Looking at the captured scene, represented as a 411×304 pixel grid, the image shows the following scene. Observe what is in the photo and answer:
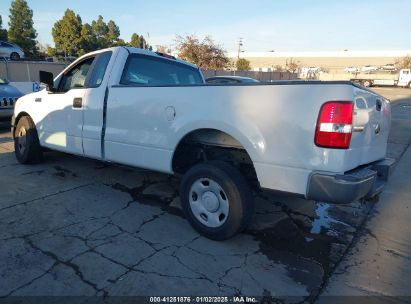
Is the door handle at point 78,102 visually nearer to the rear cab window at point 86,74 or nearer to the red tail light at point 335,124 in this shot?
the rear cab window at point 86,74

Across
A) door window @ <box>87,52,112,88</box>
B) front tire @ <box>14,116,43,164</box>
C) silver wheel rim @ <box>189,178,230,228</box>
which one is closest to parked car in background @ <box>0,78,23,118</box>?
front tire @ <box>14,116,43,164</box>

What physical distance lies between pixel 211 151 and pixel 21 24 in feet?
145

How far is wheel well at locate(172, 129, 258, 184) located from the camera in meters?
3.62

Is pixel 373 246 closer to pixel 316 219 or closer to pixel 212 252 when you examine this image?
pixel 316 219

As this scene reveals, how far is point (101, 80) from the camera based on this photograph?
4602 millimetres

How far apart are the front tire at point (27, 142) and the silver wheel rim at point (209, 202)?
11.1ft

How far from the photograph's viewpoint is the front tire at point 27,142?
18.7ft

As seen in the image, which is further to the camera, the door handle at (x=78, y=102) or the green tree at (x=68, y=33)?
the green tree at (x=68, y=33)

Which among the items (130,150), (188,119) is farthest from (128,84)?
(188,119)

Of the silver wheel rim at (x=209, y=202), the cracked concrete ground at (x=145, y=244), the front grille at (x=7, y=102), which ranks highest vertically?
the front grille at (x=7, y=102)

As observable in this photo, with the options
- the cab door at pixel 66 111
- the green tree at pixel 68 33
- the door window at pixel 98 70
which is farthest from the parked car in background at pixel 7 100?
the green tree at pixel 68 33

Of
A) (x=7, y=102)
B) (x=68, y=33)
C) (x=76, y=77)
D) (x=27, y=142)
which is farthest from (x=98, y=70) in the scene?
(x=68, y=33)

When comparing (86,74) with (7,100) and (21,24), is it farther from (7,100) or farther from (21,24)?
(21,24)

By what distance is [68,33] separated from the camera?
1703 inches
